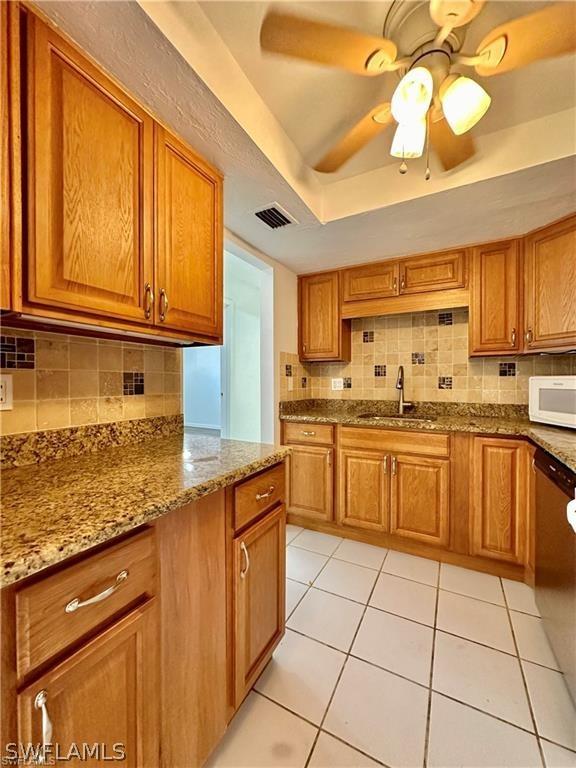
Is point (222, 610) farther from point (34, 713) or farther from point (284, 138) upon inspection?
point (284, 138)

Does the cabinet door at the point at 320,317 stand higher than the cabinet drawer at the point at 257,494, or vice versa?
the cabinet door at the point at 320,317

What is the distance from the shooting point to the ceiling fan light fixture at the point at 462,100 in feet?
3.25

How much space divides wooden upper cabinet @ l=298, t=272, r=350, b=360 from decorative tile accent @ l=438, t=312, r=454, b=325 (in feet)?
2.44

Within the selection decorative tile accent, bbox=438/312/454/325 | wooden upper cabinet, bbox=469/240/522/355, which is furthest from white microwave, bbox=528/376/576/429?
decorative tile accent, bbox=438/312/454/325

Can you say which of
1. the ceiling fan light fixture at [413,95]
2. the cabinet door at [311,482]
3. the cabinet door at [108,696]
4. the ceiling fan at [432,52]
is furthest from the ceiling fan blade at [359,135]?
the cabinet door at [311,482]

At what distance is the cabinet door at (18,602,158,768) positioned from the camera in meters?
0.55

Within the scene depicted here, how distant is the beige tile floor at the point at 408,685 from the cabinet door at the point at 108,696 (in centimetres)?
48

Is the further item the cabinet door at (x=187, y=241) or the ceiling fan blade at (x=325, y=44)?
the cabinet door at (x=187, y=241)

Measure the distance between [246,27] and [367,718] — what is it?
2.37 meters

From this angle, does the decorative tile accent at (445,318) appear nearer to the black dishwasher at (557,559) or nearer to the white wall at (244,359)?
the black dishwasher at (557,559)

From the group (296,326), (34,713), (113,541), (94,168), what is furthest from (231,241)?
(34,713)

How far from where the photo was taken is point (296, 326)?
9.14 ft

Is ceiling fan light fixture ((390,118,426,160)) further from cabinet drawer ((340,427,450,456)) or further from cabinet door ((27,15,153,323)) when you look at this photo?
cabinet drawer ((340,427,450,456))

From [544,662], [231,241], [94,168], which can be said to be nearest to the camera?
[94,168]
